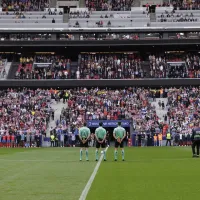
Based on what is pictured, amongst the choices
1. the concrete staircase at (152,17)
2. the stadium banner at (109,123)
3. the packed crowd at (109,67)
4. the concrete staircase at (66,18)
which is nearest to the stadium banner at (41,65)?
the packed crowd at (109,67)

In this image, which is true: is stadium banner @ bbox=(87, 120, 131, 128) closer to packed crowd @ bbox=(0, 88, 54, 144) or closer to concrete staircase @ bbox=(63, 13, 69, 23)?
packed crowd @ bbox=(0, 88, 54, 144)

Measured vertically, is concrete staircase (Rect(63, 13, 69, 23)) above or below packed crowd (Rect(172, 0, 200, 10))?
below

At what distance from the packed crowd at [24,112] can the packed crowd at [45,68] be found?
3.34m

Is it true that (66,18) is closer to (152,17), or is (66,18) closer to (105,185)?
Answer: (152,17)

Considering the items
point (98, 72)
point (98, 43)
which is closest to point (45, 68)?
point (98, 72)

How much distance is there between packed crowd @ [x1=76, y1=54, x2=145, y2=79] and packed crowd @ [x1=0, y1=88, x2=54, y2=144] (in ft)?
22.8

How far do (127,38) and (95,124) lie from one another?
856 inches

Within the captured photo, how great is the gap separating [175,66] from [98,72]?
1057 centimetres

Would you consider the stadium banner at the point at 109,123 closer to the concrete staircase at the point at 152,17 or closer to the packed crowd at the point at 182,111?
the packed crowd at the point at 182,111

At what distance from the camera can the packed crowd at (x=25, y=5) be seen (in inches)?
3391

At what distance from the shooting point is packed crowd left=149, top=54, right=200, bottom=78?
7425 cm

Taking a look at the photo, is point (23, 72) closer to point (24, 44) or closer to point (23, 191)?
point (24, 44)

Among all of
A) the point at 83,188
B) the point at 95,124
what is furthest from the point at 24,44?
the point at 83,188

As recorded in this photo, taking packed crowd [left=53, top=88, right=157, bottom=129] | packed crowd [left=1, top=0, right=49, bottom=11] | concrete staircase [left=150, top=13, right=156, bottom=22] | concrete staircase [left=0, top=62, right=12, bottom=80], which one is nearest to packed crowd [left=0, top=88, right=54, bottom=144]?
→ packed crowd [left=53, top=88, right=157, bottom=129]
